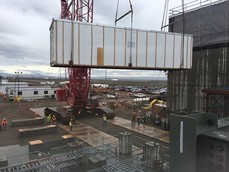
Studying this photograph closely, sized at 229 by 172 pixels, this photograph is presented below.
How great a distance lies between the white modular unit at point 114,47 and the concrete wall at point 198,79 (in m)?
6.00

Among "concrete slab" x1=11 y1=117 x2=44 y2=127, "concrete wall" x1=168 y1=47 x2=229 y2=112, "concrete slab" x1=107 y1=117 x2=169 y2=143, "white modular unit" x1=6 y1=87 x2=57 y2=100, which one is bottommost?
"concrete slab" x1=107 y1=117 x2=169 y2=143

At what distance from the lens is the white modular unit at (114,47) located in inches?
564

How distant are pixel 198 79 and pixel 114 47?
1419 cm

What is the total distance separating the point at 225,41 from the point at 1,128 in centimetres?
2771

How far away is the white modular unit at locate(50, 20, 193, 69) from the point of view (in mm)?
14328

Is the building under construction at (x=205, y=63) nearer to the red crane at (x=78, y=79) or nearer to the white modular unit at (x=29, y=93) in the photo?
the red crane at (x=78, y=79)

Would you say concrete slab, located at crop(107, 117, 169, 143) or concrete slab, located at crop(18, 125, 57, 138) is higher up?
concrete slab, located at crop(18, 125, 57, 138)

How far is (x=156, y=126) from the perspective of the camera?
92.6 ft

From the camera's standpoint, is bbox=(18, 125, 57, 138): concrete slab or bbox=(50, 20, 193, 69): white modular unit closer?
bbox=(50, 20, 193, 69): white modular unit

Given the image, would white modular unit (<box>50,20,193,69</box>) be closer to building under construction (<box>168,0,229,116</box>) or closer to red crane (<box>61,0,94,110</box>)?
building under construction (<box>168,0,229,116</box>)

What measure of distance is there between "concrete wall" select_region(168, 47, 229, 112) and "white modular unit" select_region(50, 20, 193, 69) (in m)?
6.00

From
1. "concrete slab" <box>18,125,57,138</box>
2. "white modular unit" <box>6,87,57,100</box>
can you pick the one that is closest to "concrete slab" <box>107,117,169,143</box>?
"concrete slab" <box>18,125,57,138</box>

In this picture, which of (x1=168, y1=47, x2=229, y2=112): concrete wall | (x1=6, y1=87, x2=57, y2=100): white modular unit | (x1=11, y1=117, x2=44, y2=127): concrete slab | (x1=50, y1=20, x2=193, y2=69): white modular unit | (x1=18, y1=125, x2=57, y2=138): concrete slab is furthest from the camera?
(x1=6, y1=87, x2=57, y2=100): white modular unit

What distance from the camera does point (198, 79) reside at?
2578 centimetres
